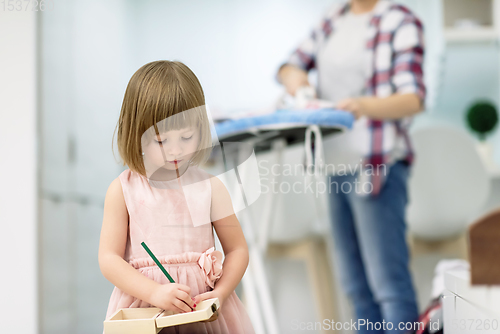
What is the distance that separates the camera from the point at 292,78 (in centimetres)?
93

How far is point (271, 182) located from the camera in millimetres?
678

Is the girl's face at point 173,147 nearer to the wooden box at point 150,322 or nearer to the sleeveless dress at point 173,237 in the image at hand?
the sleeveless dress at point 173,237

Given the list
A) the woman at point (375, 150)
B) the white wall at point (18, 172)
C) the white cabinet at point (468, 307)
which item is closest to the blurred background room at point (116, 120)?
the white wall at point (18, 172)

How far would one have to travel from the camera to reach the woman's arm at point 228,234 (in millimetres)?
392

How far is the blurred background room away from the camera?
0.59m

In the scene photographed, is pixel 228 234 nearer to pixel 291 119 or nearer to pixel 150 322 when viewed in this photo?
pixel 150 322

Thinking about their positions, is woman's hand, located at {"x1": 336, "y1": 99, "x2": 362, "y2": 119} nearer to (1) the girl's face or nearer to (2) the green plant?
(1) the girl's face

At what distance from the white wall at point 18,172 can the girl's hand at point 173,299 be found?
309 millimetres

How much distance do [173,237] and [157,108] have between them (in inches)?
4.5

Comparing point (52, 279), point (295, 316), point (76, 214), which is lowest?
point (295, 316)

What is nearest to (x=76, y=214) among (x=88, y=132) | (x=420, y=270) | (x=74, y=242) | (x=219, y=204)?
(x=74, y=242)

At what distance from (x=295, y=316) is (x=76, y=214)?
1.61 feet

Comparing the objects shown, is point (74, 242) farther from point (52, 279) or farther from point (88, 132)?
point (88, 132)

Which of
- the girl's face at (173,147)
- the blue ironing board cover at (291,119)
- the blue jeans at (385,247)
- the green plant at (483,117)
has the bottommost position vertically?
the blue jeans at (385,247)
